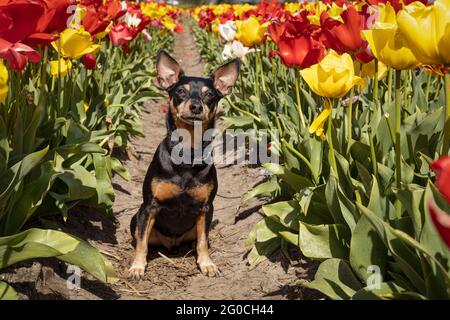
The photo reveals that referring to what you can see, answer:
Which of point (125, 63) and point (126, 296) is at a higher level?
point (126, 296)

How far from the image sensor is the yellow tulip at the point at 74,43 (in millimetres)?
3703

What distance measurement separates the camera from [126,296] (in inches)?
140

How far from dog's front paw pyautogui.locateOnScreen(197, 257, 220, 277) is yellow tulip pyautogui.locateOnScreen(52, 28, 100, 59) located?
5.60ft

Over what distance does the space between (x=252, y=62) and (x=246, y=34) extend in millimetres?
3176

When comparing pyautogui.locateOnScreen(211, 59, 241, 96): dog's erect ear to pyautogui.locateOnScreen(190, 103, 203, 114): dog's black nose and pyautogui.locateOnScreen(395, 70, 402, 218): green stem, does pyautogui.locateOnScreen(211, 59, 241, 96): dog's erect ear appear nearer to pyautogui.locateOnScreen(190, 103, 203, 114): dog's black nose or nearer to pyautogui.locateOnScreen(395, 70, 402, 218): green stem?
pyautogui.locateOnScreen(190, 103, 203, 114): dog's black nose

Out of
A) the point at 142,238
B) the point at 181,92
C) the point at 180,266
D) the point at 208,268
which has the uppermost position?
the point at 181,92

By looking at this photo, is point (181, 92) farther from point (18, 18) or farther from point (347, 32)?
point (18, 18)

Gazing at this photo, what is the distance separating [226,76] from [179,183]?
3.39 ft

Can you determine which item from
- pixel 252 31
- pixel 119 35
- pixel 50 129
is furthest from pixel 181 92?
pixel 119 35

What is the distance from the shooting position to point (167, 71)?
4309mm

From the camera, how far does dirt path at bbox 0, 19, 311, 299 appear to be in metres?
3.25

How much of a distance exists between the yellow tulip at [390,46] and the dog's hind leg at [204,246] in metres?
1.93

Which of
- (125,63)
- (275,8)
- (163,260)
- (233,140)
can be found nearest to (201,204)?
(163,260)
